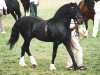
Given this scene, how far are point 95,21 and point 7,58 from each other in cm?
549

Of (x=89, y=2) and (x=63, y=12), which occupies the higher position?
(x=89, y=2)

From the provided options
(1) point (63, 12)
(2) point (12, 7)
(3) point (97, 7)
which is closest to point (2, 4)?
(2) point (12, 7)

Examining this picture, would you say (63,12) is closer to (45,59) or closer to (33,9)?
(45,59)

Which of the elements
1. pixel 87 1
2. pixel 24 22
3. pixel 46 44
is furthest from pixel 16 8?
pixel 24 22

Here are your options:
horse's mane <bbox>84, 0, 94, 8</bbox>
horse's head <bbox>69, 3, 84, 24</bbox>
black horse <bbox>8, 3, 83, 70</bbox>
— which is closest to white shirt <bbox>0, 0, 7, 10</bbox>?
horse's mane <bbox>84, 0, 94, 8</bbox>

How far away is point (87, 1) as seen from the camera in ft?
47.8

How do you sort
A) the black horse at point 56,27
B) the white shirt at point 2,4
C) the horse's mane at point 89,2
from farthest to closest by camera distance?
the white shirt at point 2,4 → the horse's mane at point 89,2 → the black horse at point 56,27

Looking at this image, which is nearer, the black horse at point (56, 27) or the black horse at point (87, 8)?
the black horse at point (56, 27)

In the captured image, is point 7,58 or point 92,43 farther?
point 92,43

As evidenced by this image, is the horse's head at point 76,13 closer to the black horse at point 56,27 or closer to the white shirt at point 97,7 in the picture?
the black horse at point 56,27

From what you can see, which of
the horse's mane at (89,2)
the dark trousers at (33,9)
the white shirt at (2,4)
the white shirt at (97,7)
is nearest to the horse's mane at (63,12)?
the horse's mane at (89,2)

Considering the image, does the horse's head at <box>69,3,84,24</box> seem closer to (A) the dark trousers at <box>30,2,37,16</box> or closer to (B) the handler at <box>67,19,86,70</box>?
(B) the handler at <box>67,19,86,70</box>

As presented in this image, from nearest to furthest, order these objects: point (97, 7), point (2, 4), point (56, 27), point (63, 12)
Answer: point (63, 12), point (56, 27), point (97, 7), point (2, 4)

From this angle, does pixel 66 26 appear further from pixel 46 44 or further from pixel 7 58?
pixel 46 44
